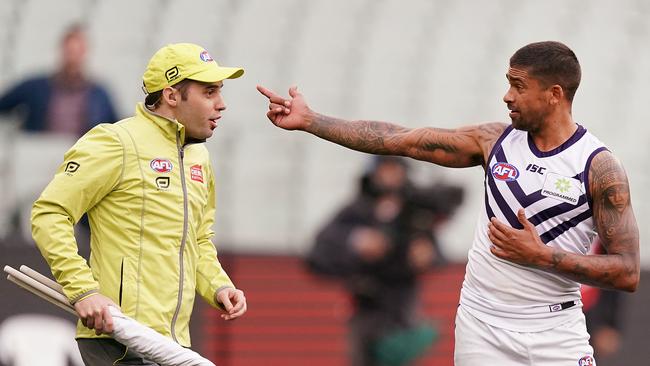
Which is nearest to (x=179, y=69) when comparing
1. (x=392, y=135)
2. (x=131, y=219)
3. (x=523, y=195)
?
(x=131, y=219)

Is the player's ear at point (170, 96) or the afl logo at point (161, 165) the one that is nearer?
the afl logo at point (161, 165)

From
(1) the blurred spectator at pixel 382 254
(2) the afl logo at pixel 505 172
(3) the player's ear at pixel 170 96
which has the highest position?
(3) the player's ear at pixel 170 96

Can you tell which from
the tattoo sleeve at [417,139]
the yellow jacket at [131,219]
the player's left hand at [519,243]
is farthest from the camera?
the tattoo sleeve at [417,139]

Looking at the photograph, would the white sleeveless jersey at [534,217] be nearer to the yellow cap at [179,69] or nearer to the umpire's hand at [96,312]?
the yellow cap at [179,69]

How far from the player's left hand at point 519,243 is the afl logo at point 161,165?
56.6 inches

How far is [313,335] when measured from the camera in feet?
43.6

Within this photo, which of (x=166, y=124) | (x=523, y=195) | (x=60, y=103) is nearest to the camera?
(x=166, y=124)

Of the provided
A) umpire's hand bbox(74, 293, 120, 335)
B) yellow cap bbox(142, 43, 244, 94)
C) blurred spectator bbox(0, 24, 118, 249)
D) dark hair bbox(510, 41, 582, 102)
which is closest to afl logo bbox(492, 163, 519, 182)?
dark hair bbox(510, 41, 582, 102)

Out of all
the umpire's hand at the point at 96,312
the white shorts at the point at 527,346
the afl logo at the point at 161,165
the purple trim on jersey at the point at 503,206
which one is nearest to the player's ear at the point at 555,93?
the purple trim on jersey at the point at 503,206

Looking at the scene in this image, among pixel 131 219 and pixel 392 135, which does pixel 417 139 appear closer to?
pixel 392 135

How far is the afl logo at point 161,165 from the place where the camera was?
675cm

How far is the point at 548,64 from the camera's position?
7.00 metres

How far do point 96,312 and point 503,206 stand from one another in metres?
1.91

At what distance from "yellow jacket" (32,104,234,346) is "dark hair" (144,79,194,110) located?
0.25 ft
